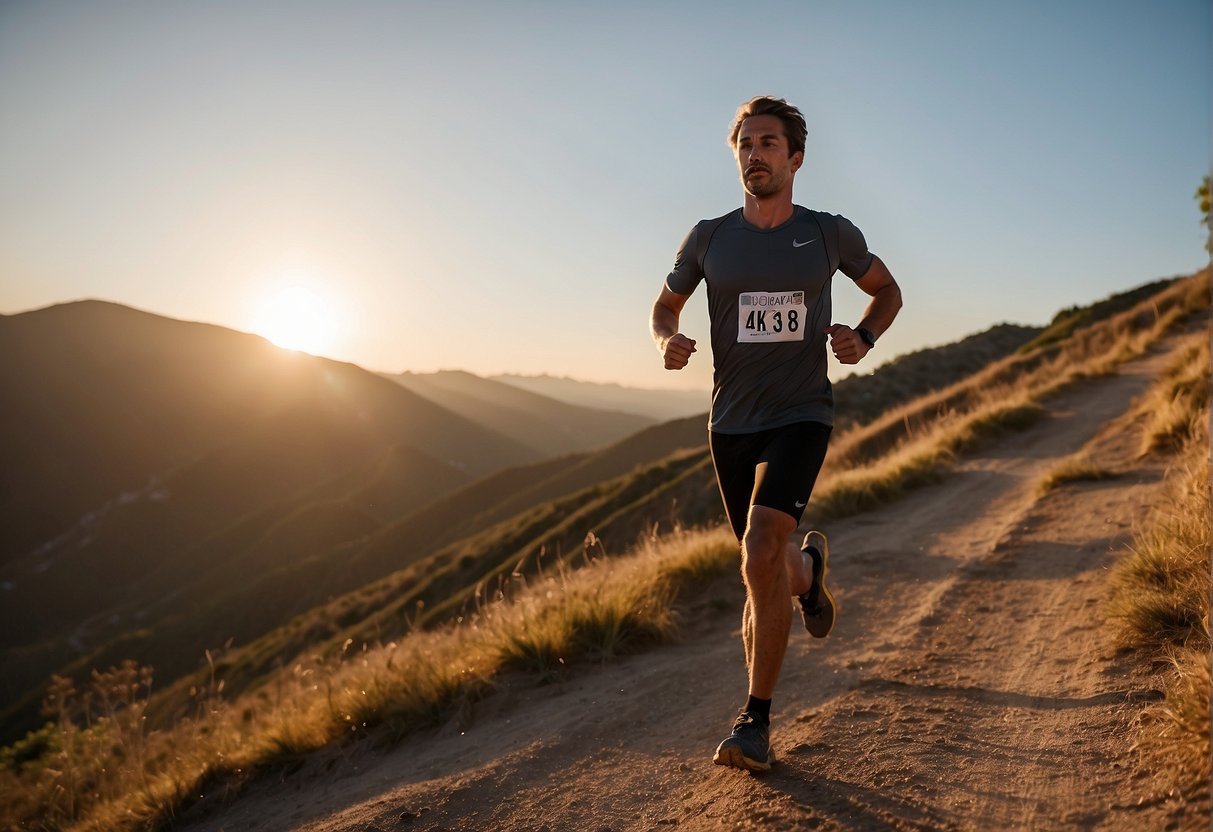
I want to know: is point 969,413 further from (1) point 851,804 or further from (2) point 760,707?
(1) point 851,804

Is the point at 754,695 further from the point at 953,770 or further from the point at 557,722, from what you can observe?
the point at 557,722

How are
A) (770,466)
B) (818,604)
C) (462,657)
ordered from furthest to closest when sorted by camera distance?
1. (462,657)
2. (818,604)
3. (770,466)

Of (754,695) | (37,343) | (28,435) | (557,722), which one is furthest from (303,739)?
(37,343)

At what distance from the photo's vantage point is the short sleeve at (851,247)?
3.35 meters

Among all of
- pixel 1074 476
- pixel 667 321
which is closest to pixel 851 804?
pixel 667 321

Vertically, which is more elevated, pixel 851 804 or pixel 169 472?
pixel 169 472

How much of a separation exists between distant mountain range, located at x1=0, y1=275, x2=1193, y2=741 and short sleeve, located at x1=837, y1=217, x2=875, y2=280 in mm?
22882

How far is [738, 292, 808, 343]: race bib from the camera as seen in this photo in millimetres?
3279

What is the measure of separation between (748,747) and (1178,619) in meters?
2.08

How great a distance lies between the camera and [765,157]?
333 cm

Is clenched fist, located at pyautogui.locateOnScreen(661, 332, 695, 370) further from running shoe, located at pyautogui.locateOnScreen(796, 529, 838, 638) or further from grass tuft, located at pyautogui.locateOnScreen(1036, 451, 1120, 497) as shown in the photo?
grass tuft, located at pyautogui.locateOnScreen(1036, 451, 1120, 497)

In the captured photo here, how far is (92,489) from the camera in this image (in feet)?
364

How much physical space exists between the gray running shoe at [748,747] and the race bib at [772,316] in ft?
5.00

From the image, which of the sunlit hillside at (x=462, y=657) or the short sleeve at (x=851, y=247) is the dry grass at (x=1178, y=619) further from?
the sunlit hillside at (x=462, y=657)
